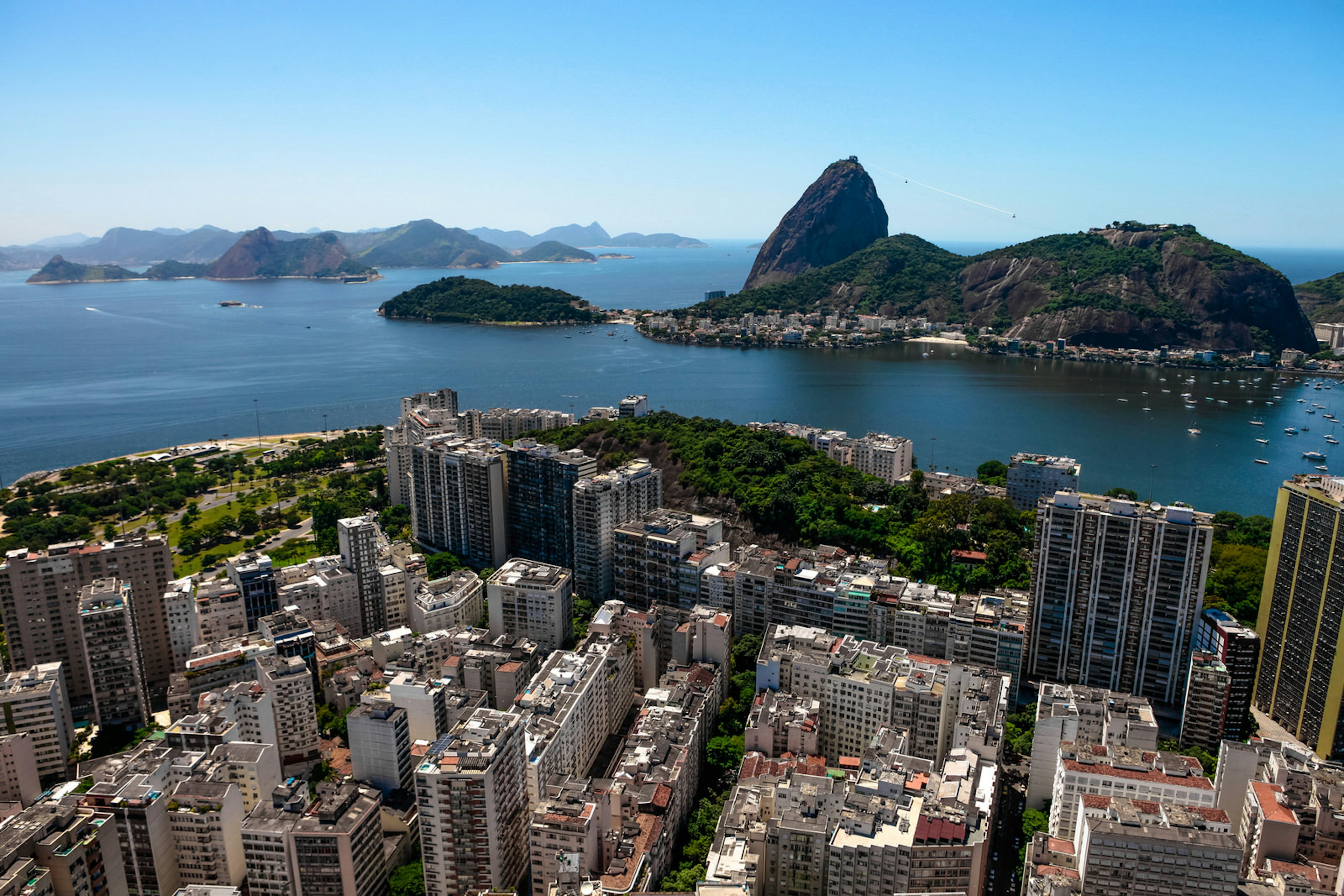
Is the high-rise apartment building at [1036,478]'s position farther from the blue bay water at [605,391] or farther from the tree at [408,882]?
the tree at [408,882]

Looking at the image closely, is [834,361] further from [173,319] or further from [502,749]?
[173,319]

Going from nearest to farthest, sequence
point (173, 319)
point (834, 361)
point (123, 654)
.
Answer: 1. point (123, 654)
2. point (834, 361)
3. point (173, 319)

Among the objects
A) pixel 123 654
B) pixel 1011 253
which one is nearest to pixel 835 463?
pixel 123 654

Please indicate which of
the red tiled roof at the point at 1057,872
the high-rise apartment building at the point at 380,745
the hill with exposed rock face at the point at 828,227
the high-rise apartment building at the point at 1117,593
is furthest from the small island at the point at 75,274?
the red tiled roof at the point at 1057,872

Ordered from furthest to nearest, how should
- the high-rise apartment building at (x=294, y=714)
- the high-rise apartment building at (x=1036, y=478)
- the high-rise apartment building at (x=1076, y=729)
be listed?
the high-rise apartment building at (x=1036, y=478) → the high-rise apartment building at (x=294, y=714) → the high-rise apartment building at (x=1076, y=729)

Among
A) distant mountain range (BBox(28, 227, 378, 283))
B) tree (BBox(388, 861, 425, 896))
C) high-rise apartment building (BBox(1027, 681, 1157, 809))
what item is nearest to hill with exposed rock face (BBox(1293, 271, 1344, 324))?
high-rise apartment building (BBox(1027, 681, 1157, 809))
